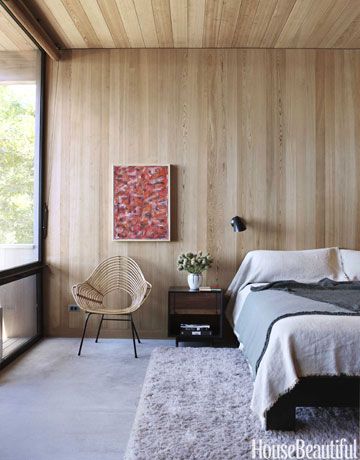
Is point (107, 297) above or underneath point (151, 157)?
underneath

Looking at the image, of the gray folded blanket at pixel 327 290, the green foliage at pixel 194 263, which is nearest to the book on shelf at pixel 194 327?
the green foliage at pixel 194 263

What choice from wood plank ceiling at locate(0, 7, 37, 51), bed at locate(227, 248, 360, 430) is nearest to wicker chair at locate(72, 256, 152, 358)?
bed at locate(227, 248, 360, 430)

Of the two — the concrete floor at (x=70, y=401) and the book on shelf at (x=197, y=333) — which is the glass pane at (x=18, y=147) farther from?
the book on shelf at (x=197, y=333)

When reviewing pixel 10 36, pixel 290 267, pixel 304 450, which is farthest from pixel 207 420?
pixel 10 36

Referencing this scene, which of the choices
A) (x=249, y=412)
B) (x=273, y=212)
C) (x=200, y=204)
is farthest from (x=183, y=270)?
(x=249, y=412)

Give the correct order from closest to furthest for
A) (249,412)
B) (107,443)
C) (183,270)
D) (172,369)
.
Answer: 1. (107,443)
2. (249,412)
3. (172,369)
4. (183,270)

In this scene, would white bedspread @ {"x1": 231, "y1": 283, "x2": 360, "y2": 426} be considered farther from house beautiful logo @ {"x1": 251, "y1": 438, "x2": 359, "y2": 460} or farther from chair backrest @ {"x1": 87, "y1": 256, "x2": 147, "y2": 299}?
chair backrest @ {"x1": 87, "y1": 256, "x2": 147, "y2": 299}

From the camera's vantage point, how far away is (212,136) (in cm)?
388

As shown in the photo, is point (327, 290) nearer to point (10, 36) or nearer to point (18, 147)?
point (18, 147)

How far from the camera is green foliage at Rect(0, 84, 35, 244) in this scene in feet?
10.2

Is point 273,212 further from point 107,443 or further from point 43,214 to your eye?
point 107,443

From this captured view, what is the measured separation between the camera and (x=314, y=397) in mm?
2006

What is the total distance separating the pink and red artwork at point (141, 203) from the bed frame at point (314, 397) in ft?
7.00

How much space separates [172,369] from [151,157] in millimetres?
2041
